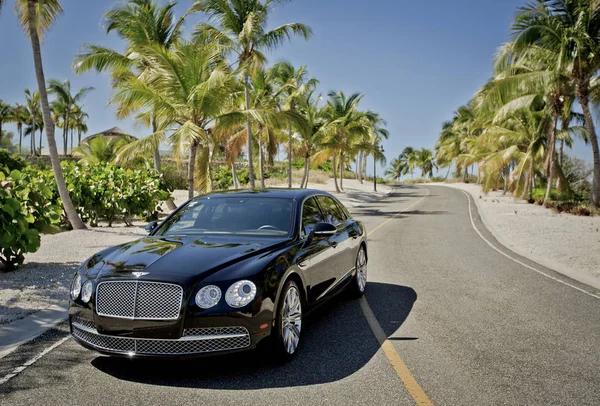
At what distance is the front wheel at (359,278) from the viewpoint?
23.4ft

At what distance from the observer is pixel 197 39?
22.9m

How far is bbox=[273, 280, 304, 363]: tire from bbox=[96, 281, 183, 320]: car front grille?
0.88 meters

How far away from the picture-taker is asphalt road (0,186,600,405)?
12.8 feet

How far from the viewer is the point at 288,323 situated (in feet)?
15.3

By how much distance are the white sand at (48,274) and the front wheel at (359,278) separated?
12.5 feet

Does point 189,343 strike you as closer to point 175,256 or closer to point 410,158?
point 175,256

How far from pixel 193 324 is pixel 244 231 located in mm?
1649

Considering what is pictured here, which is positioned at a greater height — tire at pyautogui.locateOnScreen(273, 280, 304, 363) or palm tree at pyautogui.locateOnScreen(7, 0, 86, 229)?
palm tree at pyautogui.locateOnScreen(7, 0, 86, 229)

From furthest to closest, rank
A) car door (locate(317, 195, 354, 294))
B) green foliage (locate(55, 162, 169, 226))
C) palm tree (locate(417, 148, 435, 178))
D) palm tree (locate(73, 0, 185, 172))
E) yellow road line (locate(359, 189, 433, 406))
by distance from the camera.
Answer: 1. palm tree (locate(417, 148, 435, 178))
2. palm tree (locate(73, 0, 185, 172))
3. green foliage (locate(55, 162, 169, 226))
4. car door (locate(317, 195, 354, 294))
5. yellow road line (locate(359, 189, 433, 406))

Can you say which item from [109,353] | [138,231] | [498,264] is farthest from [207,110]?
[109,353]

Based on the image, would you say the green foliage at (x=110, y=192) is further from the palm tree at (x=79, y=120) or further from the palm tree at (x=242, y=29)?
the palm tree at (x=79, y=120)

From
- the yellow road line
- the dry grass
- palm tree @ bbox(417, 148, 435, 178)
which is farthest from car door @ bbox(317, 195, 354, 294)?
palm tree @ bbox(417, 148, 435, 178)

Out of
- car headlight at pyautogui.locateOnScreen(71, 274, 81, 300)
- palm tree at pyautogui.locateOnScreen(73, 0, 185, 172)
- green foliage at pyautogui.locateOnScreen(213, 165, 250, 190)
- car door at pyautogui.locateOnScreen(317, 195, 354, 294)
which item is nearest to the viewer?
car headlight at pyautogui.locateOnScreen(71, 274, 81, 300)

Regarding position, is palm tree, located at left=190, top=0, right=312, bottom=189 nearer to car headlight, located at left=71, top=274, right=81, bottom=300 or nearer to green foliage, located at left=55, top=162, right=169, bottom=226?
green foliage, located at left=55, top=162, right=169, bottom=226
